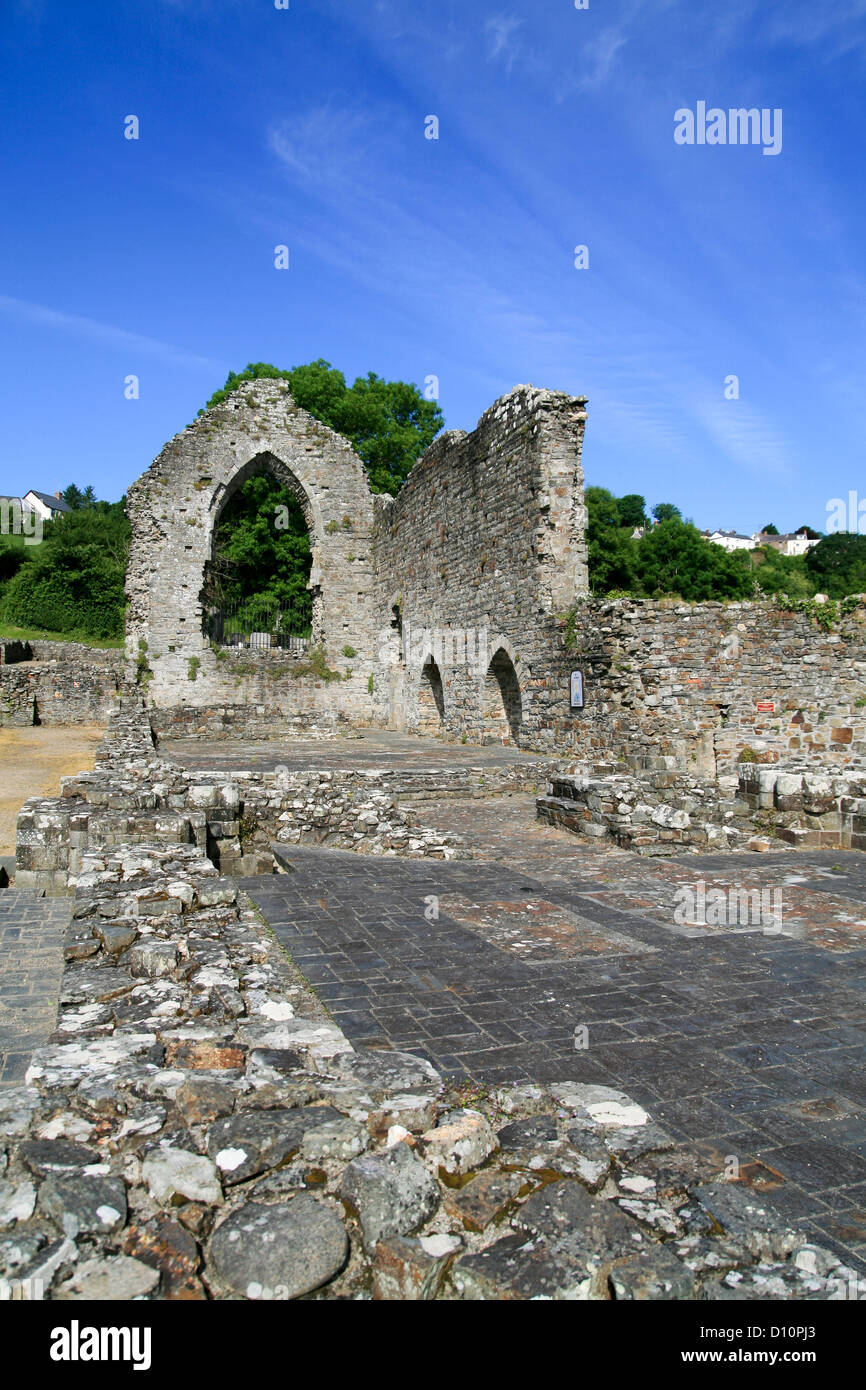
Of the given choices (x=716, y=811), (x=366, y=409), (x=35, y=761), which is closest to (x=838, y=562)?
(x=366, y=409)

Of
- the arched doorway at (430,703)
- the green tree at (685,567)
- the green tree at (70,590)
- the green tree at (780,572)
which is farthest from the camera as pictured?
the green tree at (780,572)

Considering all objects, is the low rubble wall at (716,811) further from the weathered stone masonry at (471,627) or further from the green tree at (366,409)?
the green tree at (366,409)

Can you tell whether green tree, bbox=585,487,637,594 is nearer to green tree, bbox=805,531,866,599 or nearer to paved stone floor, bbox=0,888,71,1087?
green tree, bbox=805,531,866,599

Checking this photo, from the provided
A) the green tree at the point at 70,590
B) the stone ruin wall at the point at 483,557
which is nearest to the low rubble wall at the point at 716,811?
the stone ruin wall at the point at 483,557

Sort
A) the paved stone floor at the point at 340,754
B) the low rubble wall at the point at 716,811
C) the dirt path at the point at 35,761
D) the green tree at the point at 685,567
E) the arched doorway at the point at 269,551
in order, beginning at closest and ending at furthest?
1. the low rubble wall at the point at 716,811
2. the dirt path at the point at 35,761
3. the paved stone floor at the point at 340,754
4. the arched doorway at the point at 269,551
5. the green tree at the point at 685,567

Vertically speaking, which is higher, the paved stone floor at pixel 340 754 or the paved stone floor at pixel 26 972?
the paved stone floor at pixel 340 754

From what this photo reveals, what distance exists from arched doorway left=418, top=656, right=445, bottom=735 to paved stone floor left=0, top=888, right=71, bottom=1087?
13764mm

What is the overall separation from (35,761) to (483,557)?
8.99 m

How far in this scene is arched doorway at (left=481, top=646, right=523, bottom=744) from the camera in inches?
614

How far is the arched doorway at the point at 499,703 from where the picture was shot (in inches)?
614

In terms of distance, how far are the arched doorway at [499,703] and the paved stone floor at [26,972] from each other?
1057 centimetres

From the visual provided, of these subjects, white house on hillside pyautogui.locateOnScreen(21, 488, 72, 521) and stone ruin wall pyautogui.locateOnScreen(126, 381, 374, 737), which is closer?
stone ruin wall pyautogui.locateOnScreen(126, 381, 374, 737)

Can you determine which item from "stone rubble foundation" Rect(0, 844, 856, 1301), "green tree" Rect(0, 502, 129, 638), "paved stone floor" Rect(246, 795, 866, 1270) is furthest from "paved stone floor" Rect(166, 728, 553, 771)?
"green tree" Rect(0, 502, 129, 638)

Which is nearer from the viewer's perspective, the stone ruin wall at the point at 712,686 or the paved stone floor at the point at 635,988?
the paved stone floor at the point at 635,988
